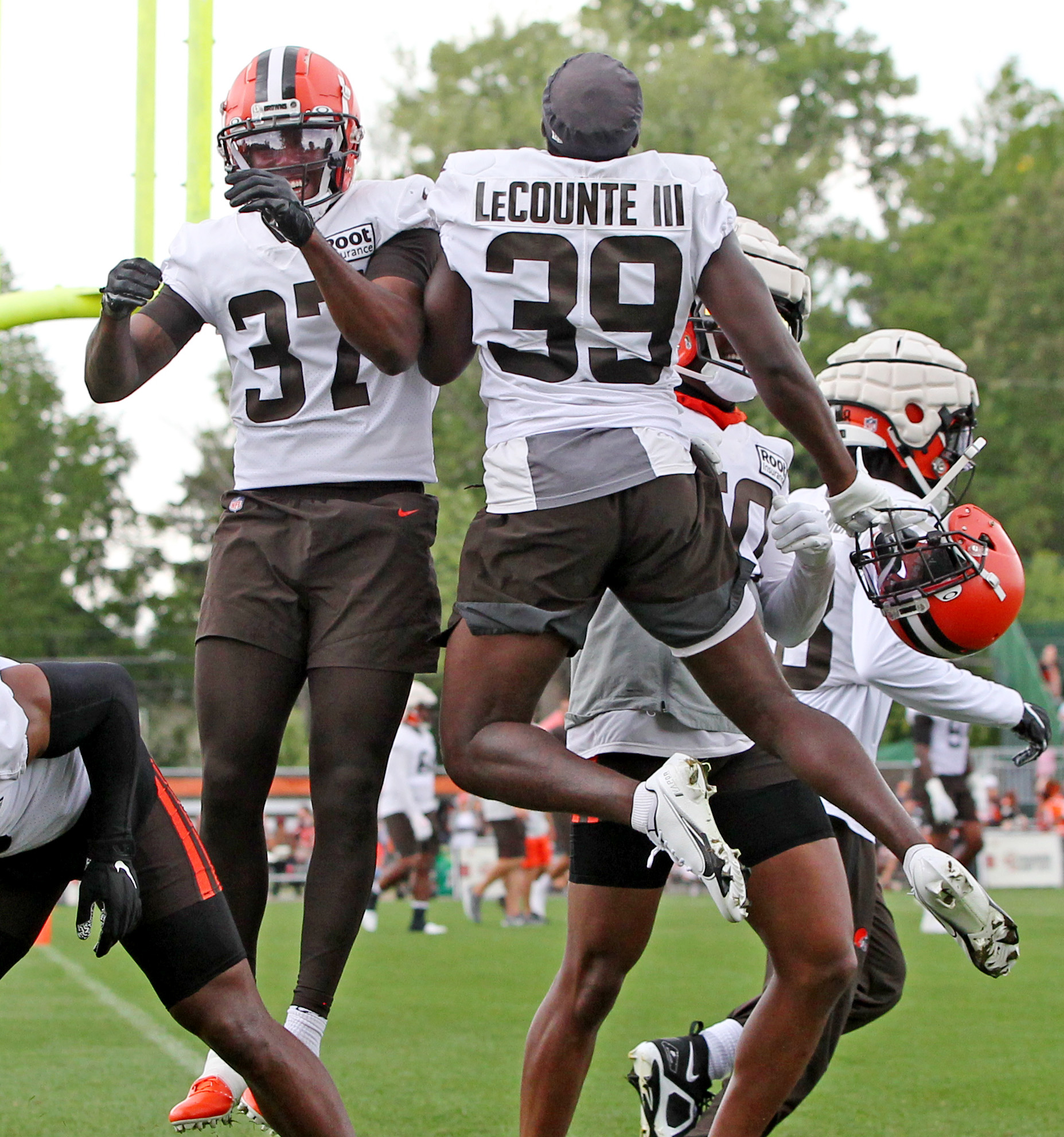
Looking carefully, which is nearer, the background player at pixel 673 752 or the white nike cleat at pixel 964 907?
the white nike cleat at pixel 964 907

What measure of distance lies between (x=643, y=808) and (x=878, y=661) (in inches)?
59.3

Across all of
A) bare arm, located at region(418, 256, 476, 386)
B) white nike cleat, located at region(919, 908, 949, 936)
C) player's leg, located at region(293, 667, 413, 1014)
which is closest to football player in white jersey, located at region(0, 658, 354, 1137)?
player's leg, located at region(293, 667, 413, 1014)

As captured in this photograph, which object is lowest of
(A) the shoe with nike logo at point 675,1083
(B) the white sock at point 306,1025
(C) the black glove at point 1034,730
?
(A) the shoe with nike logo at point 675,1083

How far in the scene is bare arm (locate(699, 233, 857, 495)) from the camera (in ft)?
12.7

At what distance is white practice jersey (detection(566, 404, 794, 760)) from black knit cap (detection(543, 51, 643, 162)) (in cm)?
70

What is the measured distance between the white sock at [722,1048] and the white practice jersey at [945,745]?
33.0 feet

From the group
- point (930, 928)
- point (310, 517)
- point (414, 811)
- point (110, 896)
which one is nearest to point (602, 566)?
point (310, 517)

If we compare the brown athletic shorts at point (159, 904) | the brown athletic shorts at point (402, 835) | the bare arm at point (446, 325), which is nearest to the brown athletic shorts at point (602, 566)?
the bare arm at point (446, 325)

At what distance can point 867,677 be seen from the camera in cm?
494

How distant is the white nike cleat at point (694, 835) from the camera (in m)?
3.55

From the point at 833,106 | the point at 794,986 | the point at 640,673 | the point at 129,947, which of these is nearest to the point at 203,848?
the point at 129,947

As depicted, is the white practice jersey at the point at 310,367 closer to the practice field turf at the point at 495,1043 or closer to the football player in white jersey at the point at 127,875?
the football player in white jersey at the point at 127,875

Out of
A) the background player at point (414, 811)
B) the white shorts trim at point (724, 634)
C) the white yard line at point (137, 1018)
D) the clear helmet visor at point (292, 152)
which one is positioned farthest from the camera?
the background player at point (414, 811)

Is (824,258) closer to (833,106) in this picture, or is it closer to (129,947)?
(833,106)
